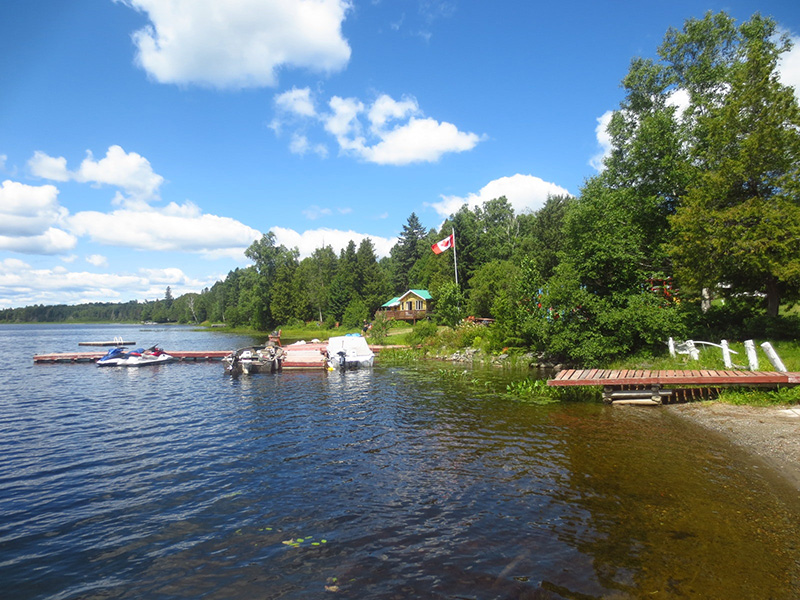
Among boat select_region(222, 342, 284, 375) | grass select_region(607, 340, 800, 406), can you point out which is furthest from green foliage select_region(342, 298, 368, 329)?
grass select_region(607, 340, 800, 406)

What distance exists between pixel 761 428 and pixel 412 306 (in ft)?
176

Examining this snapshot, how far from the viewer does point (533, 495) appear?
9648 mm

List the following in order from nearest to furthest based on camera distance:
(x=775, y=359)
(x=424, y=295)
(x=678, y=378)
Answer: (x=775, y=359) → (x=678, y=378) → (x=424, y=295)

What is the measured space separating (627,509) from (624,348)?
630 inches

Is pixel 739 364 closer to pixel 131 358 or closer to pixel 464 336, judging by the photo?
pixel 464 336

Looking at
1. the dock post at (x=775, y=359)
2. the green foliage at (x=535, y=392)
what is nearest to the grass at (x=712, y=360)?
the dock post at (x=775, y=359)

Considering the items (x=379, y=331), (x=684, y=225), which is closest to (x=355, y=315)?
(x=379, y=331)

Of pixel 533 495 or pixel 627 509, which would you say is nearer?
pixel 627 509

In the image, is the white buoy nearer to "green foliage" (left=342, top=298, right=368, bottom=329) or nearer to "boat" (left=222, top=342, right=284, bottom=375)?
"boat" (left=222, top=342, right=284, bottom=375)

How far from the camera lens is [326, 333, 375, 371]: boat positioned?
32250 millimetres

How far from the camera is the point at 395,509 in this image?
9156 mm

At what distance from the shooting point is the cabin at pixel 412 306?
62062mm

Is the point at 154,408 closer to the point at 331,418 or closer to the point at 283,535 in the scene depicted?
the point at 331,418

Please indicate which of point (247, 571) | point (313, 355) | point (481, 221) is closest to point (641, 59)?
point (313, 355)
